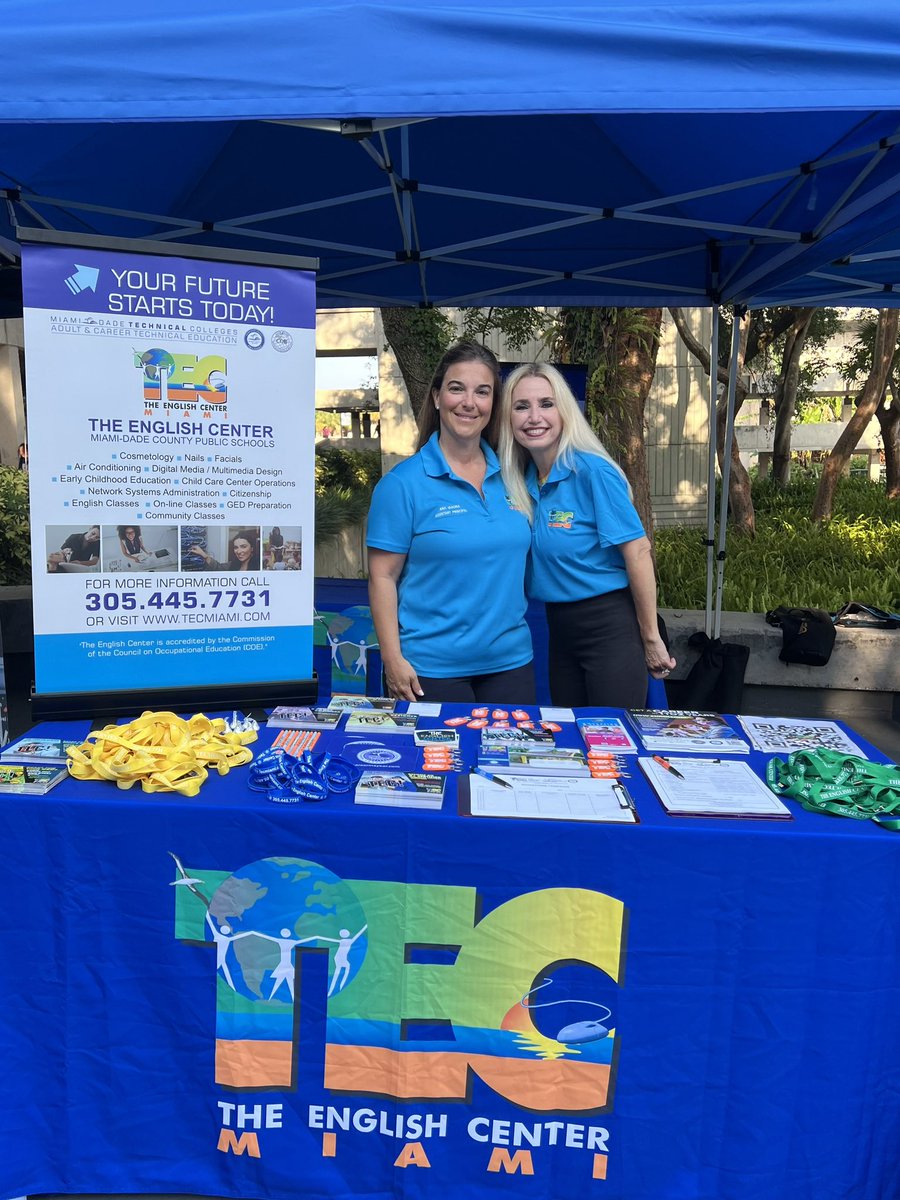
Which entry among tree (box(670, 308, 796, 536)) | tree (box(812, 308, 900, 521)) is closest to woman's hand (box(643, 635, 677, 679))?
tree (box(670, 308, 796, 536))

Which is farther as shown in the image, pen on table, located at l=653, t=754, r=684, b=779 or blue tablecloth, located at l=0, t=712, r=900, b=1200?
pen on table, located at l=653, t=754, r=684, b=779

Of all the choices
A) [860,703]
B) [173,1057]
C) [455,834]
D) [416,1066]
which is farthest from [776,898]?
[860,703]

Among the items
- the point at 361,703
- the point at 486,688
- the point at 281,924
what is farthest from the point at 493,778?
the point at 486,688

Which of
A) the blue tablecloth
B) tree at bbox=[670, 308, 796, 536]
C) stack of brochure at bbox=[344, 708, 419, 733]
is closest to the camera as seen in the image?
the blue tablecloth

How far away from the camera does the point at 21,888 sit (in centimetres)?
153

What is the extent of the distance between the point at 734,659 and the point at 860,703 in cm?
93

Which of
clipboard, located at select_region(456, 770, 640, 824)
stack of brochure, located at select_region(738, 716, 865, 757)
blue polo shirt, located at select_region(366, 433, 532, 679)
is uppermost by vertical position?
blue polo shirt, located at select_region(366, 433, 532, 679)

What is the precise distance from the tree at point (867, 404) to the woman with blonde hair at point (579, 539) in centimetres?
769

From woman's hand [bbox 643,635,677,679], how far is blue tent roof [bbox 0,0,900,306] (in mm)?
1411

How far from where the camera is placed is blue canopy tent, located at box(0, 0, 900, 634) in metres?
1.48

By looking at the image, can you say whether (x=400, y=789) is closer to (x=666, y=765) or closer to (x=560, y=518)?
(x=666, y=765)

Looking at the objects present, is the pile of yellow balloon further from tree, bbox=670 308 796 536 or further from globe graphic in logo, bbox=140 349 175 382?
tree, bbox=670 308 796 536

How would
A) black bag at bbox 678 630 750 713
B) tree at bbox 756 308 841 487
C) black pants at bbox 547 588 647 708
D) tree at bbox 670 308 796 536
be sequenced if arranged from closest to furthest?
1. black pants at bbox 547 588 647 708
2. black bag at bbox 678 630 750 713
3. tree at bbox 670 308 796 536
4. tree at bbox 756 308 841 487

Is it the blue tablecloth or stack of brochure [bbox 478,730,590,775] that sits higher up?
stack of brochure [bbox 478,730,590,775]
